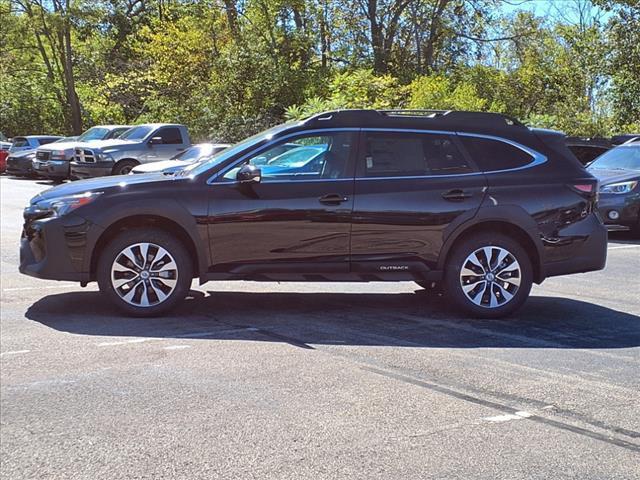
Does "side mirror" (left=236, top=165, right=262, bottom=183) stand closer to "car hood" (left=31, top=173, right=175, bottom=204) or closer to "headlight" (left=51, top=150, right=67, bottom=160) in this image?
"car hood" (left=31, top=173, right=175, bottom=204)

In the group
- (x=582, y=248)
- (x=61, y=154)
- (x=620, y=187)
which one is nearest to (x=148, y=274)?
(x=582, y=248)

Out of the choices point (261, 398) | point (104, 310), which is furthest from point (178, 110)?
point (261, 398)

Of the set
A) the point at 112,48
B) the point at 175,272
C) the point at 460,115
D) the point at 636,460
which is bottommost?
the point at 636,460

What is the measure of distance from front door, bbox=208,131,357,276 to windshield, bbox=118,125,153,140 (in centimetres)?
1567

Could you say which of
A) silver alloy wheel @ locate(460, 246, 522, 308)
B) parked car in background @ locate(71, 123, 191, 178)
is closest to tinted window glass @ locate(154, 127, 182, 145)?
parked car in background @ locate(71, 123, 191, 178)

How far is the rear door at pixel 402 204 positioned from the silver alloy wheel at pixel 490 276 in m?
0.34

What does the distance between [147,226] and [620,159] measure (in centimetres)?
1036

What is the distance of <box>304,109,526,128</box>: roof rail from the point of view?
23.7 feet

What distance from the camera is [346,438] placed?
4266 mm

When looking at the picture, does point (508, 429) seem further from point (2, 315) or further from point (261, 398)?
point (2, 315)

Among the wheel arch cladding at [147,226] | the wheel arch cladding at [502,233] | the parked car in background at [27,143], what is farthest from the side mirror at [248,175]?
the parked car in background at [27,143]

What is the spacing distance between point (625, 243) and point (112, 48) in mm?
35958

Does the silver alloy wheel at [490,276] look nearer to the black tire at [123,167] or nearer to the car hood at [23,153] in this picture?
the black tire at [123,167]

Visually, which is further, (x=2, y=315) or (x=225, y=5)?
(x=225, y=5)
